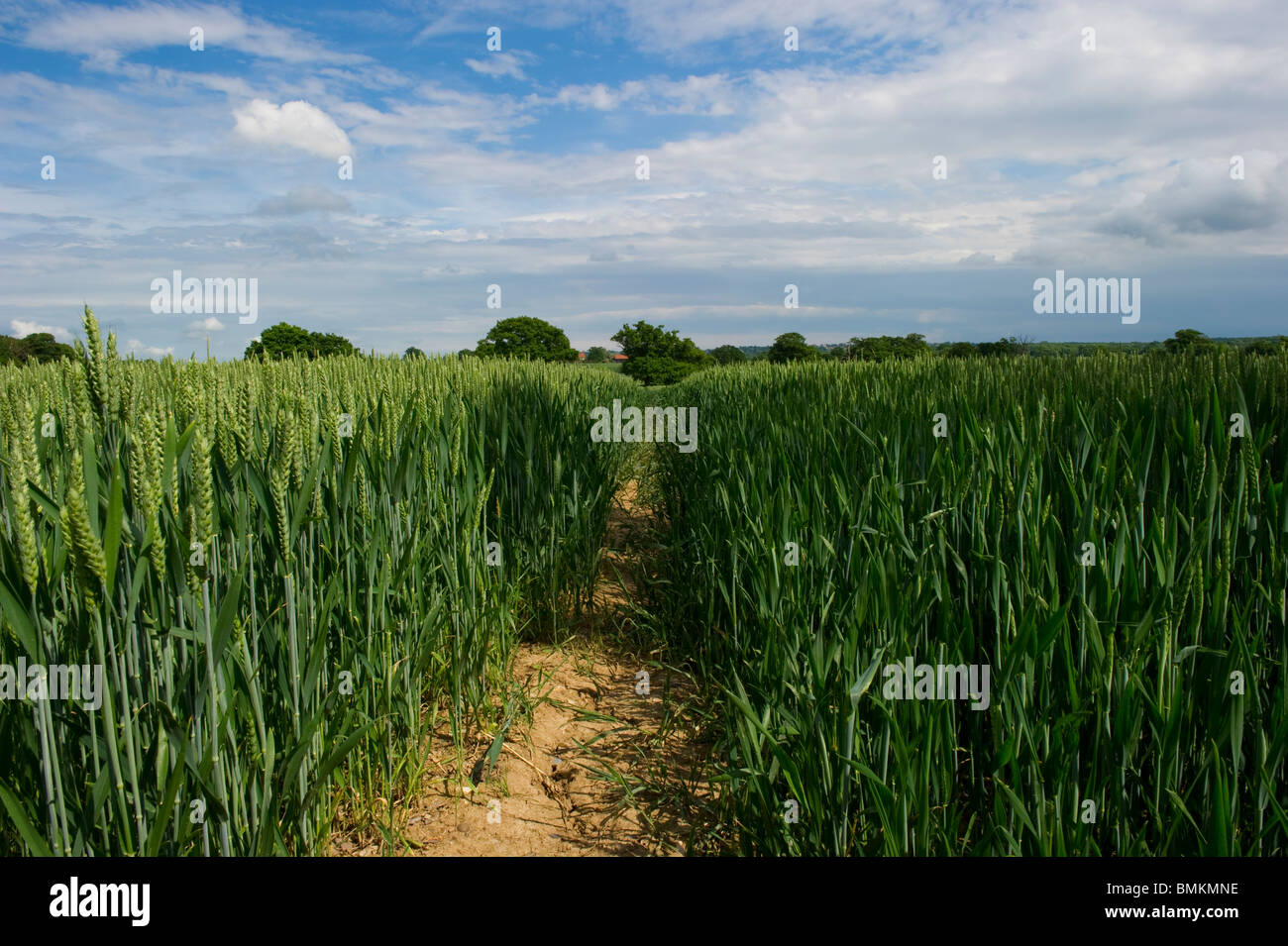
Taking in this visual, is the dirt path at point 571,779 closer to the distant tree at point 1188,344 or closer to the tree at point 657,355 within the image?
the distant tree at point 1188,344

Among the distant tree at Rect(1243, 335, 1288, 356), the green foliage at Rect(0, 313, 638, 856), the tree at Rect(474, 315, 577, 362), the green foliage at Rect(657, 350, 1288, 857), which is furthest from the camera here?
the tree at Rect(474, 315, 577, 362)

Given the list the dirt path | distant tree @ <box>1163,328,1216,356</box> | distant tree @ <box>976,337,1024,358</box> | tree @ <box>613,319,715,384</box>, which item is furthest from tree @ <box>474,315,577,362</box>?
the dirt path

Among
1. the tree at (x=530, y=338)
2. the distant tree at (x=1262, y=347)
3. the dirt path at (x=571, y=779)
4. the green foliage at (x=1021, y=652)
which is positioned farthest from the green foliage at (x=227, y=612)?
the tree at (x=530, y=338)

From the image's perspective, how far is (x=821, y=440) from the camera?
11.7 feet

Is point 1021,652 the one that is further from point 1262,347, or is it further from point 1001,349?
point 1001,349

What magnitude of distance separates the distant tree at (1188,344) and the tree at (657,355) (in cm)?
3148

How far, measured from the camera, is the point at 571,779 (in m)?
2.79

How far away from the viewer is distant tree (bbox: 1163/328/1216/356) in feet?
21.0

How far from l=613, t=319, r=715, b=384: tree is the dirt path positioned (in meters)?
35.9

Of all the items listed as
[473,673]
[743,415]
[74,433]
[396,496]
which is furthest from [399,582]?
[743,415]

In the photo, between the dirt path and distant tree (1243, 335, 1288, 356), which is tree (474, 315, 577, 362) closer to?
distant tree (1243, 335, 1288, 356)

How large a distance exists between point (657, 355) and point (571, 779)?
39111mm

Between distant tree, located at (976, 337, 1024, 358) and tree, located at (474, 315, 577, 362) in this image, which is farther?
tree, located at (474, 315, 577, 362)
